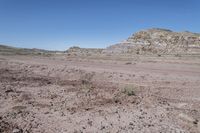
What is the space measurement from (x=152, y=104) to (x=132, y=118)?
2.02 meters

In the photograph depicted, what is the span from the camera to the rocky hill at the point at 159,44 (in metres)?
63.1

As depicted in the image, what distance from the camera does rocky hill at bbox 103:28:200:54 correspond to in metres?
63.1

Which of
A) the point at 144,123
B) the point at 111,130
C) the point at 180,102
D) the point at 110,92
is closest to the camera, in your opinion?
the point at 111,130

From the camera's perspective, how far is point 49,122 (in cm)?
770

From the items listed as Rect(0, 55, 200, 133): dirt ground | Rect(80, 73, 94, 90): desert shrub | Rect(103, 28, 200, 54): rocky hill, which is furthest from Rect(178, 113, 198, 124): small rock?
Rect(103, 28, 200, 54): rocky hill

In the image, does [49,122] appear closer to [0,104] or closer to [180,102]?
[0,104]

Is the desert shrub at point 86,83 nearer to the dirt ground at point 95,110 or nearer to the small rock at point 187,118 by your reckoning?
the dirt ground at point 95,110

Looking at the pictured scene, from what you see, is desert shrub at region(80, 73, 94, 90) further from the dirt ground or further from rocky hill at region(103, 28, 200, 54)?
rocky hill at region(103, 28, 200, 54)

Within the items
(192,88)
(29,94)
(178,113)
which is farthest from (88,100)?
(192,88)

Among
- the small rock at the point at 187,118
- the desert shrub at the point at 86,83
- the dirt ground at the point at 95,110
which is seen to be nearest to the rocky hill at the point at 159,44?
the desert shrub at the point at 86,83

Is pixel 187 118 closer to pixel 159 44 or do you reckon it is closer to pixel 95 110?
pixel 95 110

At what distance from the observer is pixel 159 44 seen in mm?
71000

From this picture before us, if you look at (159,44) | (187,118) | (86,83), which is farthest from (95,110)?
(159,44)

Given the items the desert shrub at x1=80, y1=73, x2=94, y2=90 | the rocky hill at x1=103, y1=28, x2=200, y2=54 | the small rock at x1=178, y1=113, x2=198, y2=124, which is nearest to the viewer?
the small rock at x1=178, y1=113, x2=198, y2=124
